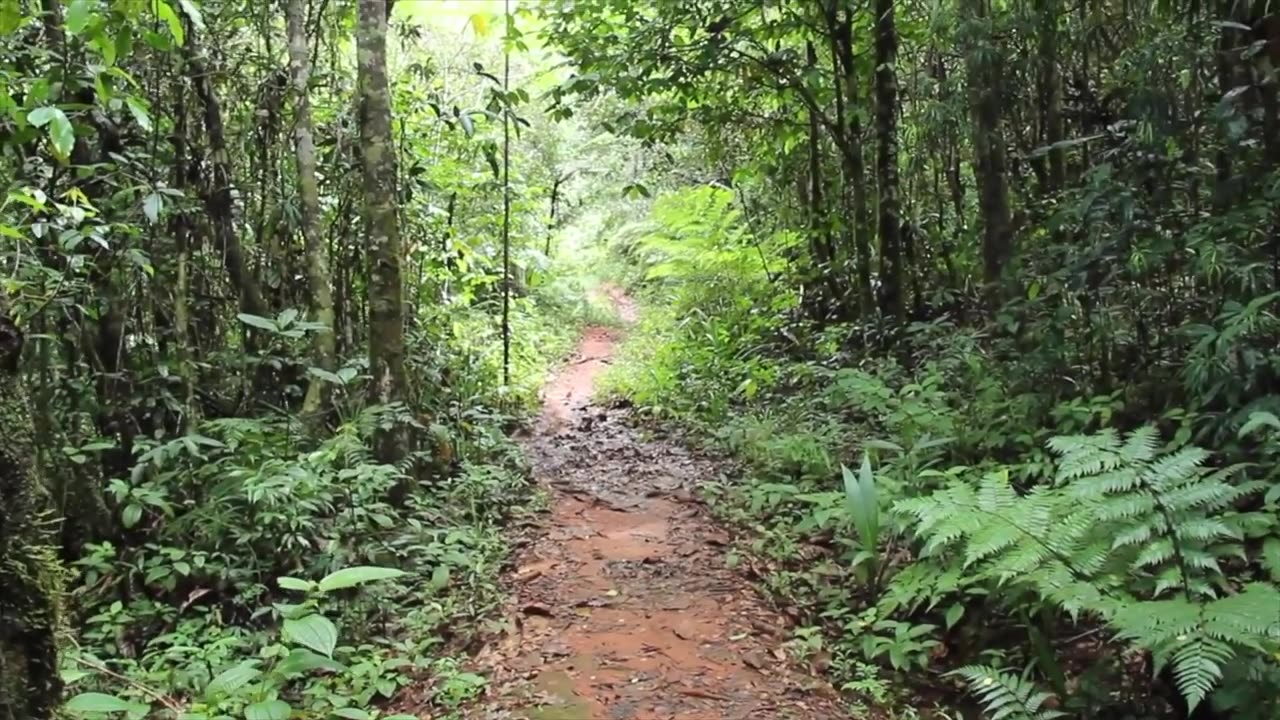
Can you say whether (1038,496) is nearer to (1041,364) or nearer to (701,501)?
(1041,364)

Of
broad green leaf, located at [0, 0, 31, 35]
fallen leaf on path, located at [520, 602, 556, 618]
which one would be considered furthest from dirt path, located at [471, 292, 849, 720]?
broad green leaf, located at [0, 0, 31, 35]

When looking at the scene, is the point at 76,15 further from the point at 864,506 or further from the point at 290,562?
the point at 864,506

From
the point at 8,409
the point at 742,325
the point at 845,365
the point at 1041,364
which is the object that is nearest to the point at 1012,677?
the point at 1041,364

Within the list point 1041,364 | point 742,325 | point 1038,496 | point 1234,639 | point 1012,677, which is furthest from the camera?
point 742,325

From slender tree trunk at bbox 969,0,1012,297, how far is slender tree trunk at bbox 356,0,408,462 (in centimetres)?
405

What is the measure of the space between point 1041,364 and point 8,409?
516 centimetres

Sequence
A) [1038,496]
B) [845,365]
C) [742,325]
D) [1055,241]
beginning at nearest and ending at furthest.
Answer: [1038,496]
[1055,241]
[845,365]
[742,325]

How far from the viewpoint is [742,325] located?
11.9m

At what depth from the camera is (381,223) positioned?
20.0 ft

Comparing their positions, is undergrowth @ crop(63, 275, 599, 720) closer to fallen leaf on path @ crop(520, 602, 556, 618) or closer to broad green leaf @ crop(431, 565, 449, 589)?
broad green leaf @ crop(431, 565, 449, 589)

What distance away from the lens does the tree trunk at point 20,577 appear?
2.07m

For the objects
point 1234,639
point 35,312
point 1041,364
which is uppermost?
point 35,312

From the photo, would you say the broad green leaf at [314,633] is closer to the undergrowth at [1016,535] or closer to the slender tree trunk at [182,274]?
the undergrowth at [1016,535]

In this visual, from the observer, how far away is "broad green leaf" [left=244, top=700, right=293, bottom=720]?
8.29 feet
